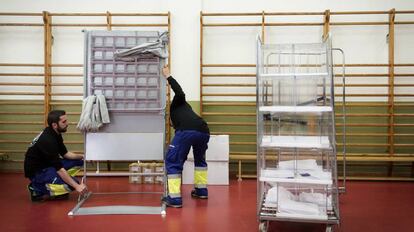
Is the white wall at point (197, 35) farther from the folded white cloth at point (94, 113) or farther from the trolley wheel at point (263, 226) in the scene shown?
the trolley wheel at point (263, 226)

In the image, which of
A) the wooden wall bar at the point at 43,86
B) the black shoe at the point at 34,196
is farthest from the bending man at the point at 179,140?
the wooden wall bar at the point at 43,86

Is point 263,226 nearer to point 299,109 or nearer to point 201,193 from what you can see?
point 299,109

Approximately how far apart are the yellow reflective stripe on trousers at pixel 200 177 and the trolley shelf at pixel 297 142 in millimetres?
1409

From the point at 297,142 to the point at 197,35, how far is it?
360 cm

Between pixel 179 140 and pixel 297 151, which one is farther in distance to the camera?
pixel 179 140

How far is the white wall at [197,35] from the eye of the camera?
645 centimetres

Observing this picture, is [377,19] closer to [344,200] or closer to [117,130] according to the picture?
[344,200]

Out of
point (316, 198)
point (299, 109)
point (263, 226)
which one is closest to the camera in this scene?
point (299, 109)

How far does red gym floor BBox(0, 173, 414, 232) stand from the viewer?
3.75 metres

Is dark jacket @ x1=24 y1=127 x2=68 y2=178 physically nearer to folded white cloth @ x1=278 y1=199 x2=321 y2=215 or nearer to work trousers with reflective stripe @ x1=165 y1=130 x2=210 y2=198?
work trousers with reflective stripe @ x1=165 y1=130 x2=210 y2=198

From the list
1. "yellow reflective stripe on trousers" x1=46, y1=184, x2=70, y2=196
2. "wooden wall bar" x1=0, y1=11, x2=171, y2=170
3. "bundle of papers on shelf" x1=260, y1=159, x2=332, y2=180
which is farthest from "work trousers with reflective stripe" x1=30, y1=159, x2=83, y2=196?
"bundle of papers on shelf" x1=260, y1=159, x2=332, y2=180

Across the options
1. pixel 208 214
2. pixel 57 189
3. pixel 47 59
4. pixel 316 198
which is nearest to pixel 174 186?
pixel 208 214

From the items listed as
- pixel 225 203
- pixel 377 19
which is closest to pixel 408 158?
pixel 377 19

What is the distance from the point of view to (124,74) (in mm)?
4715
